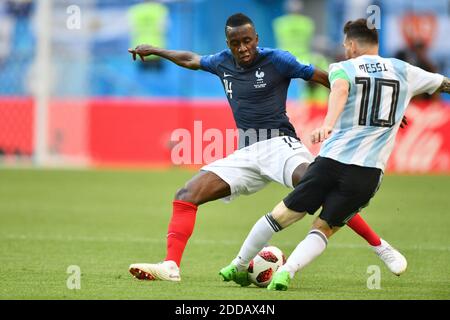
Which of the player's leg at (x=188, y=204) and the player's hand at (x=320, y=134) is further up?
the player's hand at (x=320, y=134)

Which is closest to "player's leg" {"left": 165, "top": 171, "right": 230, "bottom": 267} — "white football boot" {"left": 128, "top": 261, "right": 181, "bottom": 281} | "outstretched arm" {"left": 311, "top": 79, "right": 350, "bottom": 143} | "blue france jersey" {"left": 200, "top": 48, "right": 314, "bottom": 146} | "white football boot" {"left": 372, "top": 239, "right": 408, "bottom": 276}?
"white football boot" {"left": 128, "top": 261, "right": 181, "bottom": 281}

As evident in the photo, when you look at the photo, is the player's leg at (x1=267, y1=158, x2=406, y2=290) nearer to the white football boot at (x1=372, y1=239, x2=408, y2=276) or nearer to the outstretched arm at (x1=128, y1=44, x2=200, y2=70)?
the white football boot at (x1=372, y1=239, x2=408, y2=276)

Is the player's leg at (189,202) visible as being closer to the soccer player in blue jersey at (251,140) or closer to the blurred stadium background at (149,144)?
the soccer player in blue jersey at (251,140)

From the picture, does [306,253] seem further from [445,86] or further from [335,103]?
[445,86]

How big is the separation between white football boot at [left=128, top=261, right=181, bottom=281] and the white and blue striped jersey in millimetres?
1621

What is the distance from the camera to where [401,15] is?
27547 mm

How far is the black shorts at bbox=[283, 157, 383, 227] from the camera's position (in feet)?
26.9

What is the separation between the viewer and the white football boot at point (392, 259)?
29.6 ft

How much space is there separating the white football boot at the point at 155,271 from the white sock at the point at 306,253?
41.7 inches

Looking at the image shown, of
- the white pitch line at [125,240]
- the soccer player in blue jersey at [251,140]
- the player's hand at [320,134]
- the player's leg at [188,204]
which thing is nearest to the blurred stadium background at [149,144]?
the white pitch line at [125,240]

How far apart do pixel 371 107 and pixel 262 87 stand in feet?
4.79

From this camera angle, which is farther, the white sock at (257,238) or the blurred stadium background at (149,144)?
the blurred stadium background at (149,144)
